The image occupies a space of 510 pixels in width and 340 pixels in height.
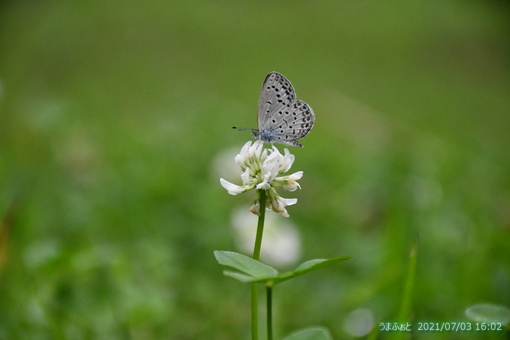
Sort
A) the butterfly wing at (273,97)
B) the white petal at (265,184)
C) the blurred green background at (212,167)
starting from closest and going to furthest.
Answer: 1. the white petal at (265,184)
2. the butterfly wing at (273,97)
3. the blurred green background at (212,167)

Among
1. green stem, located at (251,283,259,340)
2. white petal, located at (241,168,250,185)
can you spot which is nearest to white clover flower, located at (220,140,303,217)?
A: white petal, located at (241,168,250,185)

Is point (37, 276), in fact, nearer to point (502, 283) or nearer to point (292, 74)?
point (502, 283)

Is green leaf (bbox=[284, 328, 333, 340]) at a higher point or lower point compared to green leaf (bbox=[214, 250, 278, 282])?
lower

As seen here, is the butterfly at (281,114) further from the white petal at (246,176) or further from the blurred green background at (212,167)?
the blurred green background at (212,167)

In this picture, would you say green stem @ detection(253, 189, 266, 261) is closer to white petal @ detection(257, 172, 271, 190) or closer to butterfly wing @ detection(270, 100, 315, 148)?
white petal @ detection(257, 172, 271, 190)

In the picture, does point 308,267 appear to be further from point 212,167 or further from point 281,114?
point 212,167

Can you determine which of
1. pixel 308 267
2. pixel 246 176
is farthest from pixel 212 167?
pixel 308 267

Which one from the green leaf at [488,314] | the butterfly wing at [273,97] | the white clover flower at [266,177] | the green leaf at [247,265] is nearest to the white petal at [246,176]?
the white clover flower at [266,177]

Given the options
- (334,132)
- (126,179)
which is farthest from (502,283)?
(334,132)
